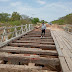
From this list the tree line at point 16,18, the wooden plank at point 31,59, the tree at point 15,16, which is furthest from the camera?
the tree at point 15,16

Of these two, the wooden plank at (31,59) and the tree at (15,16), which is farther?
the tree at (15,16)

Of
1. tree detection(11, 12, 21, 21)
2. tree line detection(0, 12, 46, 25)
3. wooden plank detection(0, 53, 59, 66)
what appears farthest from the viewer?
tree detection(11, 12, 21, 21)

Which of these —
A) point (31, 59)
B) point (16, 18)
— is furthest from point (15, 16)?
point (31, 59)

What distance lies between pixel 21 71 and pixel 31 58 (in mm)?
642

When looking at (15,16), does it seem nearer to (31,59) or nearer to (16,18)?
(16,18)

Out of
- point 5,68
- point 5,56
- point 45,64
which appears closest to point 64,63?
point 45,64

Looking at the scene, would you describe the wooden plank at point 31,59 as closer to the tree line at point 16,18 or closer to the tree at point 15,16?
the tree line at point 16,18

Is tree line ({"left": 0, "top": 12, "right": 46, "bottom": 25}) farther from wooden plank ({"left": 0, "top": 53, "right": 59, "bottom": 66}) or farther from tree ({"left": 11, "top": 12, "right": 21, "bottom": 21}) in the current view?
wooden plank ({"left": 0, "top": 53, "right": 59, "bottom": 66})

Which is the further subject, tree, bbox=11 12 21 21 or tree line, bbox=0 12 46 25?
tree, bbox=11 12 21 21

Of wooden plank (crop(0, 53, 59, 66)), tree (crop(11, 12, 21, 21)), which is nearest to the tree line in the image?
tree (crop(11, 12, 21, 21))

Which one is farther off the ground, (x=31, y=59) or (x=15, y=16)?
(x=15, y=16)

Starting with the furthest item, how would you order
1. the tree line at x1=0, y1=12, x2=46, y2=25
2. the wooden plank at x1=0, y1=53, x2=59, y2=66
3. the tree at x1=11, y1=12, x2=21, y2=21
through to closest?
the tree at x1=11, y1=12, x2=21, y2=21 → the tree line at x1=0, y1=12, x2=46, y2=25 → the wooden plank at x1=0, y1=53, x2=59, y2=66

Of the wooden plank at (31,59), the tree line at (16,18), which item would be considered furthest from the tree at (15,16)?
the wooden plank at (31,59)

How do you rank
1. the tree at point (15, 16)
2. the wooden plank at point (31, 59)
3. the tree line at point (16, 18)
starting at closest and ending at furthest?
the wooden plank at point (31, 59) → the tree line at point (16, 18) → the tree at point (15, 16)
